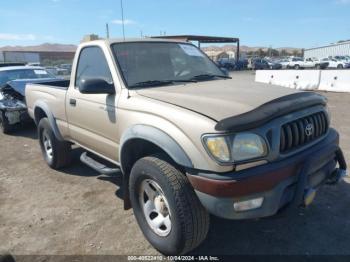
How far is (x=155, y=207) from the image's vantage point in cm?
304

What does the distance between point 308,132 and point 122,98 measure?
1.79 metres

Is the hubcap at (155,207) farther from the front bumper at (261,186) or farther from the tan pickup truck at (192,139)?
the front bumper at (261,186)

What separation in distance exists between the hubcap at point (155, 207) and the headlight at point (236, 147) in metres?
0.70

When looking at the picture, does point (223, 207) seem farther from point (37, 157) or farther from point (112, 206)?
point (37, 157)

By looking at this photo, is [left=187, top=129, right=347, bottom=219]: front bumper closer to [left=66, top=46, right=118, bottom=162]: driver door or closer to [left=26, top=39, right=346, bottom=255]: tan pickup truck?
[left=26, top=39, right=346, bottom=255]: tan pickup truck

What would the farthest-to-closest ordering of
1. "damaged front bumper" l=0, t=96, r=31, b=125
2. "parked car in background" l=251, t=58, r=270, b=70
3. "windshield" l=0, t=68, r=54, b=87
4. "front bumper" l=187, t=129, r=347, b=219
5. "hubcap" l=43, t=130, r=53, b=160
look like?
"parked car in background" l=251, t=58, r=270, b=70 → "windshield" l=0, t=68, r=54, b=87 → "damaged front bumper" l=0, t=96, r=31, b=125 → "hubcap" l=43, t=130, r=53, b=160 → "front bumper" l=187, t=129, r=347, b=219

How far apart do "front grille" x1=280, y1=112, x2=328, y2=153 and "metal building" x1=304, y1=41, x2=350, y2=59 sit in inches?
2709

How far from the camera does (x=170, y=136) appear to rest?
2.65 meters

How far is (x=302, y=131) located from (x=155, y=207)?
147cm

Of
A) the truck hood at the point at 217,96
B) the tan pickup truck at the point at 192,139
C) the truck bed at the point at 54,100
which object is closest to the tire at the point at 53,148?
the truck bed at the point at 54,100

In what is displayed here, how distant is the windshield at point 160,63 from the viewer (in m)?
3.57

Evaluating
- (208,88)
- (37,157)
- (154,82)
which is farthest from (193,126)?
(37,157)

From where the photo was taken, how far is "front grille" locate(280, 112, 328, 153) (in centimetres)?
261

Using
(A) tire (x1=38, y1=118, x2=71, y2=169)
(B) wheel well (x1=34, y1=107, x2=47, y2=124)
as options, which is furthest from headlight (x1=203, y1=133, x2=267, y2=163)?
(B) wheel well (x1=34, y1=107, x2=47, y2=124)
